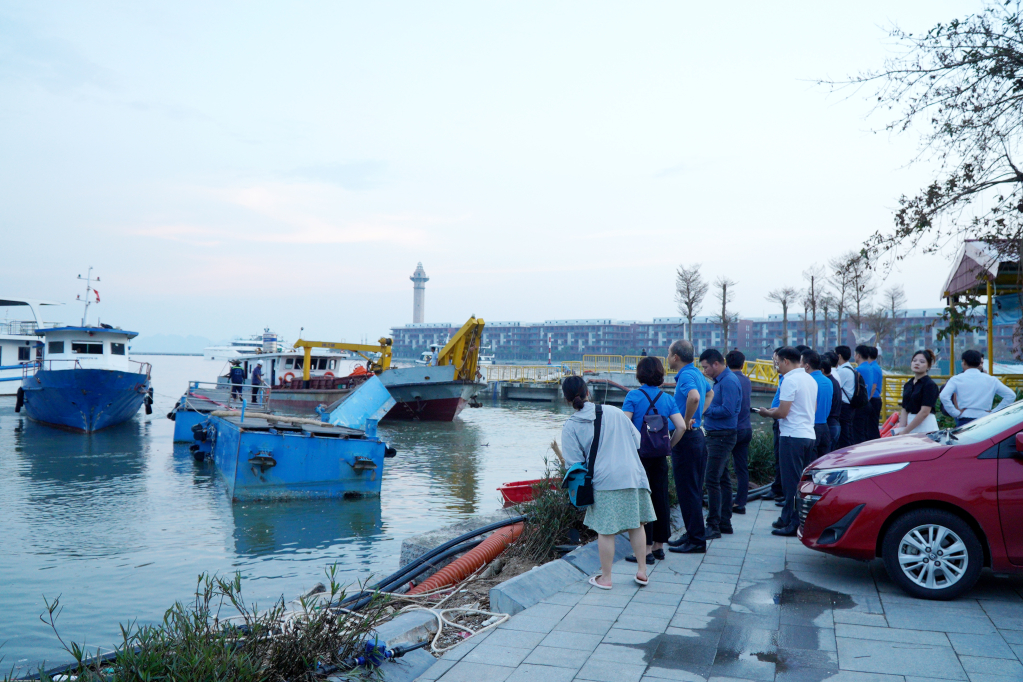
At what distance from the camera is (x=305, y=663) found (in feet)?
10.8

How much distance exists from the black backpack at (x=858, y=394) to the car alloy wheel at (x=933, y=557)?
4.04 m

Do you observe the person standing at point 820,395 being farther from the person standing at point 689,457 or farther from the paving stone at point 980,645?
the paving stone at point 980,645

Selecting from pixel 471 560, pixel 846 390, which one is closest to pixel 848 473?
pixel 471 560

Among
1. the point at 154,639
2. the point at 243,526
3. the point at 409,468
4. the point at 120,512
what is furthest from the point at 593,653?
the point at 409,468

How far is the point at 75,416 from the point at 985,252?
88.1 ft

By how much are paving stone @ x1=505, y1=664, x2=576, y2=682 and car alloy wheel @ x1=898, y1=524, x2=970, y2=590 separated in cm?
258

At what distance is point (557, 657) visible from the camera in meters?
3.79

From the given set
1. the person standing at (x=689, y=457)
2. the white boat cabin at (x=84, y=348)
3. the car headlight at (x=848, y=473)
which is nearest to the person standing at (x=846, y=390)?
the person standing at (x=689, y=457)

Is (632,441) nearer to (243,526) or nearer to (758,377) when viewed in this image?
(243,526)

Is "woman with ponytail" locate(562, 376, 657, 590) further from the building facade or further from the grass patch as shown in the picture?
the building facade

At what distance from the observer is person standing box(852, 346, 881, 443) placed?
8.67 metres

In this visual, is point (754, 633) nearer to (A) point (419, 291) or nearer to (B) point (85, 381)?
(B) point (85, 381)

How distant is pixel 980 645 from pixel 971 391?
4120 millimetres

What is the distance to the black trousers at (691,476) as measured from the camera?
19.7 feet
